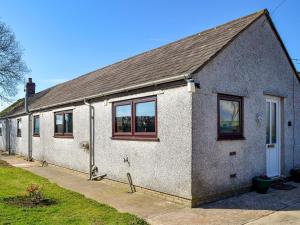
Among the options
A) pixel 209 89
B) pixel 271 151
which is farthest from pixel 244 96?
pixel 271 151

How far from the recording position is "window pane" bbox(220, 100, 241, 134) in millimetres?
8852

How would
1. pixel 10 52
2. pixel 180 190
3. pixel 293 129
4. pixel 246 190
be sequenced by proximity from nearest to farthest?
1. pixel 180 190
2. pixel 246 190
3. pixel 293 129
4. pixel 10 52

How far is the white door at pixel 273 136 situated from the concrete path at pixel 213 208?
39.9 inches

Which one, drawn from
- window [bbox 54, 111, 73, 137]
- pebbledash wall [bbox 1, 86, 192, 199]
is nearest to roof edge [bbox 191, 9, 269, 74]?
pebbledash wall [bbox 1, 86, 192, 199]

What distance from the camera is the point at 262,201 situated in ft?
27.3

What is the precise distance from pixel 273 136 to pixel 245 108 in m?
2.27

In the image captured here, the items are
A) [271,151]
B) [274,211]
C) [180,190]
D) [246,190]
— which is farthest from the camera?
[271,151]

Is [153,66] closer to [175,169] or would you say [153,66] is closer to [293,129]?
[175,169]

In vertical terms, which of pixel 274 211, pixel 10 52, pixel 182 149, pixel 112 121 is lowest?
pixel 274 211

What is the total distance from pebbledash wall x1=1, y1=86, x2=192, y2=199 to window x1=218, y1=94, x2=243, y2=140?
122cm

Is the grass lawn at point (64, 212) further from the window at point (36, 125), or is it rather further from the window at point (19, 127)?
the window at point (19, 127)

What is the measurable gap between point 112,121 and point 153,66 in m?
2.41

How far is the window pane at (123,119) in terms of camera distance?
10344mm

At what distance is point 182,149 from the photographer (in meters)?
8.11
